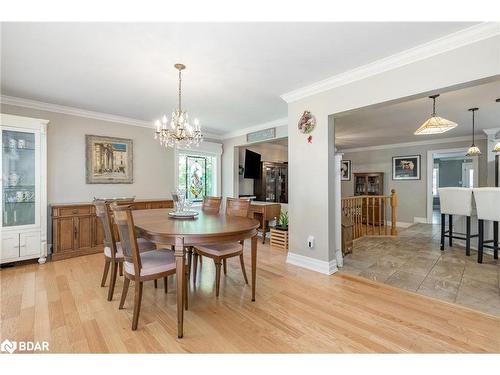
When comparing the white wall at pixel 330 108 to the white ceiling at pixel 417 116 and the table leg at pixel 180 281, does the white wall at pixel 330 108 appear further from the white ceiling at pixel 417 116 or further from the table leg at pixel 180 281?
the table leg at pixel 180 281

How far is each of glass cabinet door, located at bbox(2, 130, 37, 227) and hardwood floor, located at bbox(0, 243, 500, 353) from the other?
34.6 inches

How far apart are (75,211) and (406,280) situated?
464 cm

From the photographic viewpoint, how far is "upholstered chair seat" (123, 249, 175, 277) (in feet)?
5.97

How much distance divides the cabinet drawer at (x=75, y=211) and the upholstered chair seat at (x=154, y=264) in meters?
2.22

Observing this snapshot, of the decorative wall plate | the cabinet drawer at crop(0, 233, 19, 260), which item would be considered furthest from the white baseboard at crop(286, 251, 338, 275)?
the cabinet drawer at crop(0, 233, 19, 260)

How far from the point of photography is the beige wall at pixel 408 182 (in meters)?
5.83

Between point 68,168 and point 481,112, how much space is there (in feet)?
23.0

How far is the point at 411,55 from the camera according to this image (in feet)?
7.07

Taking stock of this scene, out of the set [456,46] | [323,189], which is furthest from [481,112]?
[323,189]

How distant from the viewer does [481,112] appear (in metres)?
3.88

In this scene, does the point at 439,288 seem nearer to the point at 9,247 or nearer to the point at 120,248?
the point at 120,248

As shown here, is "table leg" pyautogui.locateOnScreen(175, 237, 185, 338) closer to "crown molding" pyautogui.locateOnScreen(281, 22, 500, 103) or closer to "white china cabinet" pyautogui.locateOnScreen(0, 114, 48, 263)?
"crown molding" pyautogui.locateOnScreen(281, 22, 500, 103)

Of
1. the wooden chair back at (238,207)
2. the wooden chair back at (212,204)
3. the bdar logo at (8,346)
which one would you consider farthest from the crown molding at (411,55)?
the bdar logo at (8,346)

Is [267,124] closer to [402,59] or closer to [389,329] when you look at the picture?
[402,59]
